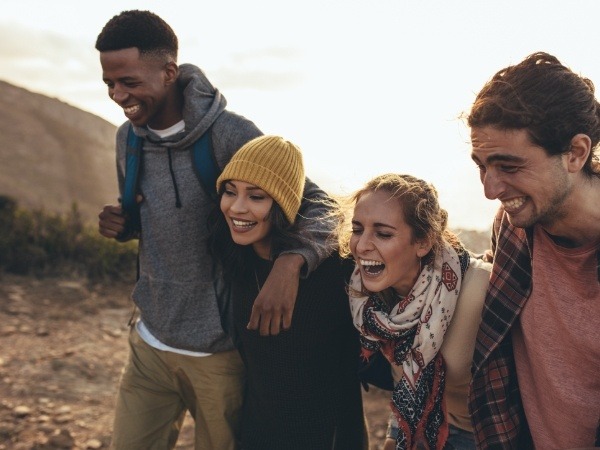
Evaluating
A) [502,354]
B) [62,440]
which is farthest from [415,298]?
[62,440]

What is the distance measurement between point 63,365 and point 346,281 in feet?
12.2

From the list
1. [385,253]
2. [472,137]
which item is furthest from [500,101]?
[385,253]

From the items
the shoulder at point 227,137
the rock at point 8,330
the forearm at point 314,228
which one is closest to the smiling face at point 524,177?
the forearm at point 314,228

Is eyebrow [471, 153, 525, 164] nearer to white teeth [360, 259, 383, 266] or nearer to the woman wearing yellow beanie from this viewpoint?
white teeth [360, 259, 383, 266]

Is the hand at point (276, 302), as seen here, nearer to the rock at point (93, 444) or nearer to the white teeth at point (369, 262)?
the white teeth at point (369, 262)

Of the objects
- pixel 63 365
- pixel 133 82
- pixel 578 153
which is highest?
pixel 133 82

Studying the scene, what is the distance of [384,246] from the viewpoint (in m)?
2.27

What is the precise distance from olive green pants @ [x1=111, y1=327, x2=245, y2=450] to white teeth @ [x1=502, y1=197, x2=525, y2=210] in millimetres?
1364

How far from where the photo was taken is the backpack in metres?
2.68

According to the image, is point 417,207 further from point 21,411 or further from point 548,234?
point 21,411

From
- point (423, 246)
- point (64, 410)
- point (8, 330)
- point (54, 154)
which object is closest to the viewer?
point (423, 246)

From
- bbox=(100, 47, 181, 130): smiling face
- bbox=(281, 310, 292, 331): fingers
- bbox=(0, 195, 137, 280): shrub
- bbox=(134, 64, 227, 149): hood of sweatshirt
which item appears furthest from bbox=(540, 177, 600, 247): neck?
bbox=(0, 195, 137, 280): shrub

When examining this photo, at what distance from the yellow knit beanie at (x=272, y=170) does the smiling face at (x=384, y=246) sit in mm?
324

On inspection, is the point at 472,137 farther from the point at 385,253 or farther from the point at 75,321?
the point at 75,321
